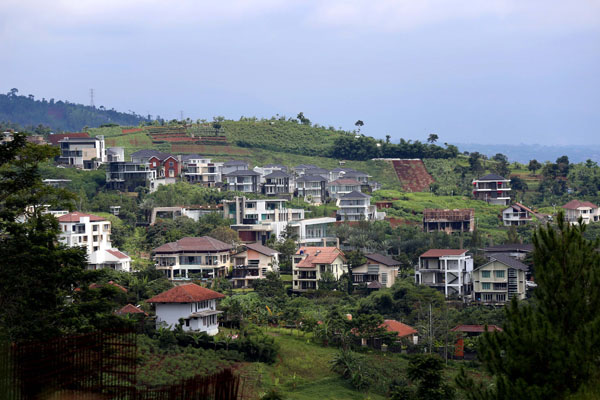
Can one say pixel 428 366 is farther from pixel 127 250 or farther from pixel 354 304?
pixel 127 250

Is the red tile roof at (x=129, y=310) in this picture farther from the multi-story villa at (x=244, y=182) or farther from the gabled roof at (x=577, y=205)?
the gabled roof at (x=577, y=205)

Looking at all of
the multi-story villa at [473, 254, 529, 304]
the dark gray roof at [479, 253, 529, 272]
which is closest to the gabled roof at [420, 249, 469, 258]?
the multi-story villa at [473, 254, 529, 304]

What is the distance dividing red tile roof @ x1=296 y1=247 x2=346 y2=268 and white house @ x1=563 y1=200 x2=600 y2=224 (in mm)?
24339

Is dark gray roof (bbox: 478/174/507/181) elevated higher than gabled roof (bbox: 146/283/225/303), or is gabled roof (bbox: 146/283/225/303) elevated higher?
dark gray roof (bbox: 478/174/507/181)

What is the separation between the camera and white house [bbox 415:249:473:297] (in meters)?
44.5

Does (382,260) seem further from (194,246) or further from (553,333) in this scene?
(553,333)

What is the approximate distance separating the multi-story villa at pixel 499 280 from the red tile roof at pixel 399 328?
796cm

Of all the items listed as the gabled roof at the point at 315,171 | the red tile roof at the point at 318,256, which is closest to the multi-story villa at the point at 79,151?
the gabled roof at the point at 315,171

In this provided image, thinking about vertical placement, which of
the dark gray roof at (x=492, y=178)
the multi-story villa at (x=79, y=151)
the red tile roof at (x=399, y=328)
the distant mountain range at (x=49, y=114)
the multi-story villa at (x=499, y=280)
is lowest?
the red tile roof at (x=399, y=328)

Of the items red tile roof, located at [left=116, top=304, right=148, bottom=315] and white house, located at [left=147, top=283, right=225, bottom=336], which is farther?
white house, located at [left=147, top=283, right=225, bottom=336]

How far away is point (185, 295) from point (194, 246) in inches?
452

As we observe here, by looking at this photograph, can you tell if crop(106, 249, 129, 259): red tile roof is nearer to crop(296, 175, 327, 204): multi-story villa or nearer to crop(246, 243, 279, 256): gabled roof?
crop(246, 243, 279, 256): gabled roof

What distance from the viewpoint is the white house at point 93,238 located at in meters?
43.0

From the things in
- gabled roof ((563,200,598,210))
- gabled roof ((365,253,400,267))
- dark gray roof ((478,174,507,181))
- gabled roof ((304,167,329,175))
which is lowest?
gabled roof ((365,253,400,267))
